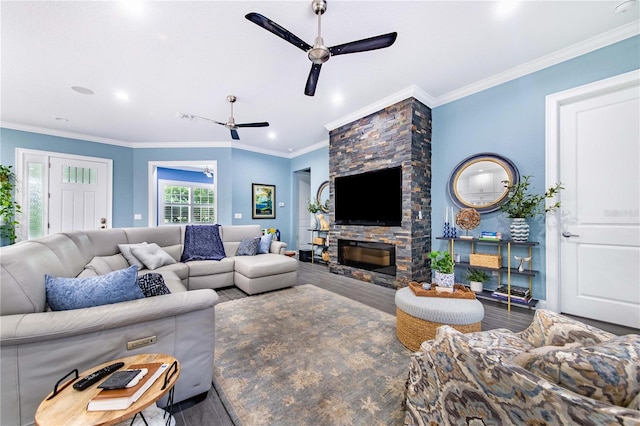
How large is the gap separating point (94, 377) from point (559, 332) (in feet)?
7.02

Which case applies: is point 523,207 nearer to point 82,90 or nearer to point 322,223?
point 322,223

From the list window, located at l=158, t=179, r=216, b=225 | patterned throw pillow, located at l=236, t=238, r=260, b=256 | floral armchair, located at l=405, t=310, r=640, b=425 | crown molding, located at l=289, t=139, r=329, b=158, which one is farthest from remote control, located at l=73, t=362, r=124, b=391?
window, located at l=158, t=179, r=216, b=225

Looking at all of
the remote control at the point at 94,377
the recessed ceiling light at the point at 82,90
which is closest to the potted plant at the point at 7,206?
the recessed ceiling light at the point at 82,90

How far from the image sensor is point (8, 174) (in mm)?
4223

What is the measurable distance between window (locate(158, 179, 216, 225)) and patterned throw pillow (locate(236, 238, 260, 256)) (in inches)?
126

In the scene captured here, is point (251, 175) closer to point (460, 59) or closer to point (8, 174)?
point (8, 174)

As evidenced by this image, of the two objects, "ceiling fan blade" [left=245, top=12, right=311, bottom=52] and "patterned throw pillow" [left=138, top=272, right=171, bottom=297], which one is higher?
"ceiling fan blade" [left=245, top=12, right=311, bottom=52]

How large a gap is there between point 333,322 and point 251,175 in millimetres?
4636

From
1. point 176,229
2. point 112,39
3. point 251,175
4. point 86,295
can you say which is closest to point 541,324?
point 86,295

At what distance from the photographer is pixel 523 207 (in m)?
2.76

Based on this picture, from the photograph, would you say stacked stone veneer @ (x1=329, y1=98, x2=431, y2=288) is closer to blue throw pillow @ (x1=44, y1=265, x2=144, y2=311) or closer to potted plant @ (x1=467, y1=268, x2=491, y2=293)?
potted plant @ (x1=467, y1=268, x2=491, y2=293)

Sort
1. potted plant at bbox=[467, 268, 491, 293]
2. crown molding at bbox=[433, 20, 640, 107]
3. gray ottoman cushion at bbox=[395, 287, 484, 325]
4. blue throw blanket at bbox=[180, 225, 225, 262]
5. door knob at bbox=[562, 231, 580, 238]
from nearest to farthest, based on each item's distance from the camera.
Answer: gray ottoman cushion at bbox=[395, 287, 484, 325], crown molding at bbox=[433, 20, 640, 107], door knob at bbox=[562, 231, 580, 238], potted plant at bbox=[467, 268, 491, 293], blue throw blanket at bbox=[180, 225, 225, 262]

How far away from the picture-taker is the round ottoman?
5.98 feet

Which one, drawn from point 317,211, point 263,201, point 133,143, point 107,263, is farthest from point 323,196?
point 133,143
